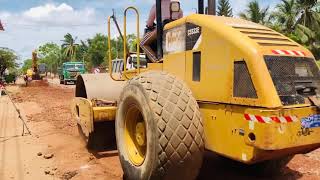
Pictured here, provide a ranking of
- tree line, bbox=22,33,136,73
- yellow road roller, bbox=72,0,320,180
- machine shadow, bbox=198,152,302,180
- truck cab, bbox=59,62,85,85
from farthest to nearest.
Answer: tree line, bbox=22,33,136,73
truck cab, bbox=59,62,85,85
machine shadow, bbox=198,152,302,180
yellow road roller, bbox=72,0,320,180

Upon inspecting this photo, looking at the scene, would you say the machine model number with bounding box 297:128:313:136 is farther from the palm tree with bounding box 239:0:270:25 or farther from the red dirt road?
the palm tree with bounding box 239:0:270:25

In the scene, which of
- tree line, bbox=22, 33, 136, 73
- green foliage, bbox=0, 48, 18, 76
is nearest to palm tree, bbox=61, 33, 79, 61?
tree line, bbox=22, 33, 136, 73

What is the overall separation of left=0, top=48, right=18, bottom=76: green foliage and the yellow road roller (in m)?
50.2

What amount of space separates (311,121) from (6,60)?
172 ft

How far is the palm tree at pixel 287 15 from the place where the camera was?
1467 inches

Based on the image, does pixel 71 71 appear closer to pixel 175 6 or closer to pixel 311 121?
pixel 175 6

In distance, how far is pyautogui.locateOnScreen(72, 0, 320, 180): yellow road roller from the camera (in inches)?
153

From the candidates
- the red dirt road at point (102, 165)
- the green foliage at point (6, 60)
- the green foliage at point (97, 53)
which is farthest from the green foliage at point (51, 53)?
the red dirt road at point (102, 165)

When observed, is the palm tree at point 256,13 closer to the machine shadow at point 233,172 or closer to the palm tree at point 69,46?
the machine shadow at point 233,172

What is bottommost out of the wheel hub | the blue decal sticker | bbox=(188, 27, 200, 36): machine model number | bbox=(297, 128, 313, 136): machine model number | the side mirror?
the wheel hub

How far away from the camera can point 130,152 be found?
5.23 m

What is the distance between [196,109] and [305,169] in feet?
8.53

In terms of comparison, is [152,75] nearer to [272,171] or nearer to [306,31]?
[272,171]

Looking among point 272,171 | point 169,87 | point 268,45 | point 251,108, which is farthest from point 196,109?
point 272,171
